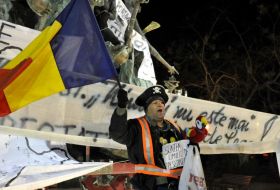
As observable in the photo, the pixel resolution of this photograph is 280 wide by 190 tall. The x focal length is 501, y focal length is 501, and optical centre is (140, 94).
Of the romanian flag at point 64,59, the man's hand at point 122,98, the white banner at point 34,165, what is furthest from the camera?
the white banner at point 34,165

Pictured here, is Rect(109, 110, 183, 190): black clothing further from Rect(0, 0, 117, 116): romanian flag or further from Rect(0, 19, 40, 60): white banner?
Rect(0, 19, 40, 60): white banner

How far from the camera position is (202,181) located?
161 inches

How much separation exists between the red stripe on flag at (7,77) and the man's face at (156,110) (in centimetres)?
109

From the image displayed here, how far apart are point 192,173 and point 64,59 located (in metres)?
1.44

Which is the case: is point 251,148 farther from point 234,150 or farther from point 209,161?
point 209,161

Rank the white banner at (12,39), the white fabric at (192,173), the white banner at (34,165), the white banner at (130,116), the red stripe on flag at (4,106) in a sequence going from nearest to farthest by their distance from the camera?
the white fabric at (192,173) < the red stripe on flag at (4,106) < the white banner at (34,165) < the white banner at (130,116) < the white banner at (12,39)

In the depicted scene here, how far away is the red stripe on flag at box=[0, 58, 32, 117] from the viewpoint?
409 centimetres

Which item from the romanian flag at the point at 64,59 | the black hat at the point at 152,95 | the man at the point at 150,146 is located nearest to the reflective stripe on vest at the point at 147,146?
the man at the point at 150,146

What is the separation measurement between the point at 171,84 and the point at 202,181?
188 inches

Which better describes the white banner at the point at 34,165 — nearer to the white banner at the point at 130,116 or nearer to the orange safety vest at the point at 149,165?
the white banner at the point at 130,116

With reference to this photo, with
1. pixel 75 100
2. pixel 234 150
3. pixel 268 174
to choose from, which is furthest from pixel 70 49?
pixel 268 174

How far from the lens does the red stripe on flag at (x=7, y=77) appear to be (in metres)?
4.09

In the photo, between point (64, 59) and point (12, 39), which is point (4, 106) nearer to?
point (64, 59)

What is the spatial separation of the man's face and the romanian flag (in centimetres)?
42
